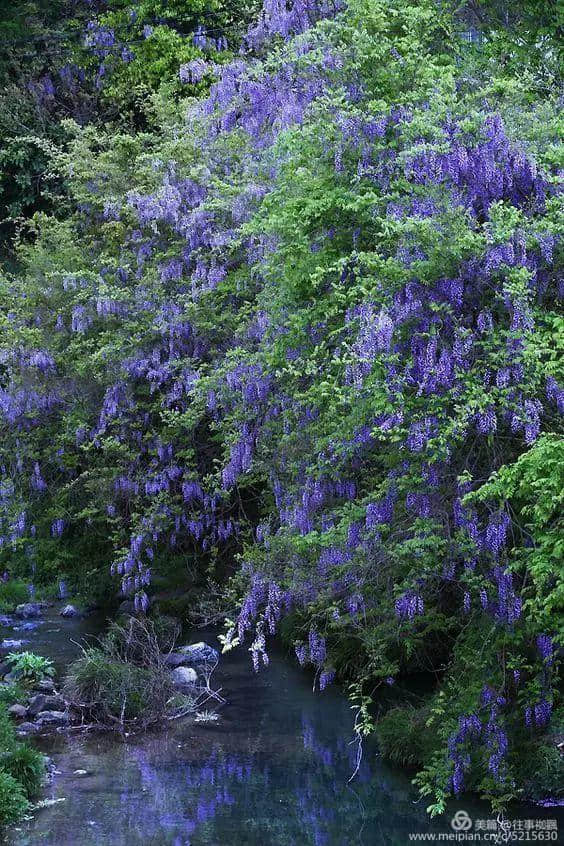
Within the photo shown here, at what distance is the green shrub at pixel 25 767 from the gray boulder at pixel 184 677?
8.95 ft

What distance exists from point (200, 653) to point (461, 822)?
5321 millimetres

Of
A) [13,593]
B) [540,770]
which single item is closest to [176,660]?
[13,593]

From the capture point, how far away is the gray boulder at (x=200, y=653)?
1330cm

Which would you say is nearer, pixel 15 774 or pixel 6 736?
pixel 15 774

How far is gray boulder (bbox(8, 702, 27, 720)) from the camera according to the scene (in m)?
11.4

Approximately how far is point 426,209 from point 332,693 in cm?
532

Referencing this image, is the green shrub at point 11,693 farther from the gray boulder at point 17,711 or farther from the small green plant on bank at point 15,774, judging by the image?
the small green plant on bank at point 15,774

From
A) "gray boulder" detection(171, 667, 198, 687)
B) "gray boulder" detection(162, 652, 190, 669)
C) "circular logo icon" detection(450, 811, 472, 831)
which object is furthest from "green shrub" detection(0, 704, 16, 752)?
"circular logo icon" detection(450, 811, 472, 831)

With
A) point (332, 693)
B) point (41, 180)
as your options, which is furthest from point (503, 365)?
point (41, 180)

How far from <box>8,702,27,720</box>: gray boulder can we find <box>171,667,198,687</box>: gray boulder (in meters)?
1.53

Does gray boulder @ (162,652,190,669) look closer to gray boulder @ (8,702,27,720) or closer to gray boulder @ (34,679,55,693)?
gray boulder @ (34,679,55,693)

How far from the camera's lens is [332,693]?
1198 centimetres

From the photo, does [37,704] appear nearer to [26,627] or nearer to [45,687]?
[45,687]

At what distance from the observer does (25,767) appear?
941 centimetres
